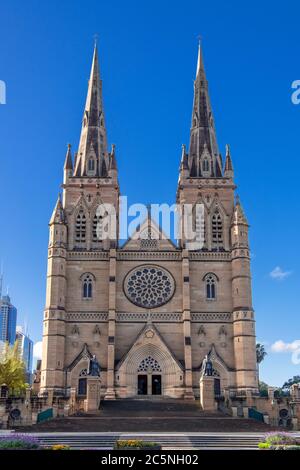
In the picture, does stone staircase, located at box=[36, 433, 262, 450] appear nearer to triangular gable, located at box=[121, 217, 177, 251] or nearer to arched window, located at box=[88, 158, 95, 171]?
triangular gable, located at box=[121, 217, 177, 251]

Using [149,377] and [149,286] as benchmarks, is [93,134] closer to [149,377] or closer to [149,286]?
[149,286]

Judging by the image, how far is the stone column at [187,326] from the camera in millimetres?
52759

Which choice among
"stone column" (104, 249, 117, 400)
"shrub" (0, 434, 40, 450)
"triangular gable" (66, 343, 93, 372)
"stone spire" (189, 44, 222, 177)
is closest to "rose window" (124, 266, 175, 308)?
"stone column" (104, 249, 117, 400)

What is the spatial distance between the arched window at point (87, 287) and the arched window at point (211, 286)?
11097mm

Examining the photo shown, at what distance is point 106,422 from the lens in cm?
3981

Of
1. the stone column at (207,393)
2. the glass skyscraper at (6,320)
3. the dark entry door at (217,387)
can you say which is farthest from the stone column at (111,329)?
the glass skyscraper at (6,320)

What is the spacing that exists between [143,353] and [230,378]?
27.0ft

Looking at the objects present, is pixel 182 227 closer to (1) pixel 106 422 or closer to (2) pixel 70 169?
(2) pixel 70 169

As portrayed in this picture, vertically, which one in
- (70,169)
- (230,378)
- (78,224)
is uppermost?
(70,169)

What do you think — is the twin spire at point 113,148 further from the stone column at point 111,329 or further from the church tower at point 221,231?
the stone column at point 111,329

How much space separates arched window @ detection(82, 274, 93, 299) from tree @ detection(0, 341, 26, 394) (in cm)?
1161

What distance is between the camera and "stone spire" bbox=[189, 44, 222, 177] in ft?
204

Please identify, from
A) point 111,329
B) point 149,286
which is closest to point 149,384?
point 111,329
